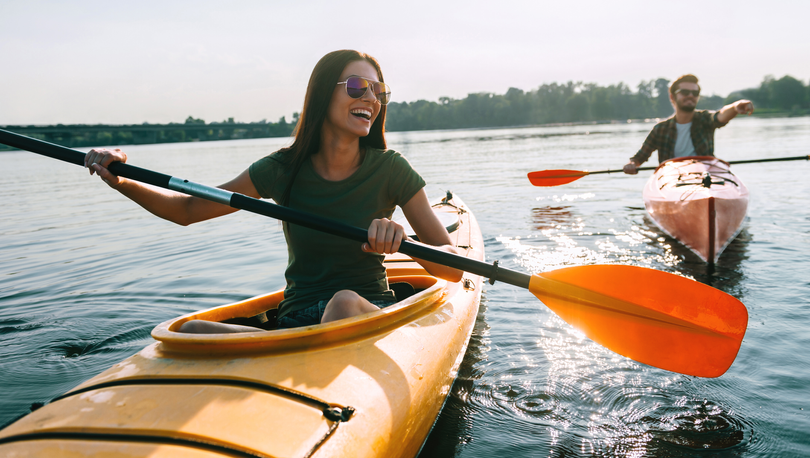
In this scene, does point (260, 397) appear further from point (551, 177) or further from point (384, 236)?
point (551, 177)

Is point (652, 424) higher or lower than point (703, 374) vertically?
lower

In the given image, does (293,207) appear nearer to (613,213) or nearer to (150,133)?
(613,213)

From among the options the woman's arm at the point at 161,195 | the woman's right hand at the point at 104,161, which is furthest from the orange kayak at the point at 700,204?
the woman's right hand at the point at 104,161

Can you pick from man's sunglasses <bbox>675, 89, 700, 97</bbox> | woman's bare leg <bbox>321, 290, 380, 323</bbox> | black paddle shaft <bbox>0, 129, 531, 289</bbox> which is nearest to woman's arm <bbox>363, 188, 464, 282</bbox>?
black paddle shaft <bbox>0, 129, 531, 289</bbox>

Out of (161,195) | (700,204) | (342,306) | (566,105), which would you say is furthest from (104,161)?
(566,105)

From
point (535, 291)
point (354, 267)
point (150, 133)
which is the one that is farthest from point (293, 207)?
point (150, 133)

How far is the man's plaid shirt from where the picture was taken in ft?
24.2

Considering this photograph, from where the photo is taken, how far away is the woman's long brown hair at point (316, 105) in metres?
2.43

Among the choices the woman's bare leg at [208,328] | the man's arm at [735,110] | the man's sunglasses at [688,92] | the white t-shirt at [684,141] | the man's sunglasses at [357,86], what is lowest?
the woman's bare leg at [208,328]

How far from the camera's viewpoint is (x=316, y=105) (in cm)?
249

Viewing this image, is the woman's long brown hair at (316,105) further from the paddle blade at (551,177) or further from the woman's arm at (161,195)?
the paddle blade at (551,177)

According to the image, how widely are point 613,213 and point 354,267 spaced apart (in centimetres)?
701

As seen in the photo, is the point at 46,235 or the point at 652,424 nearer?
the point at 652,424

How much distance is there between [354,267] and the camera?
2.48m
